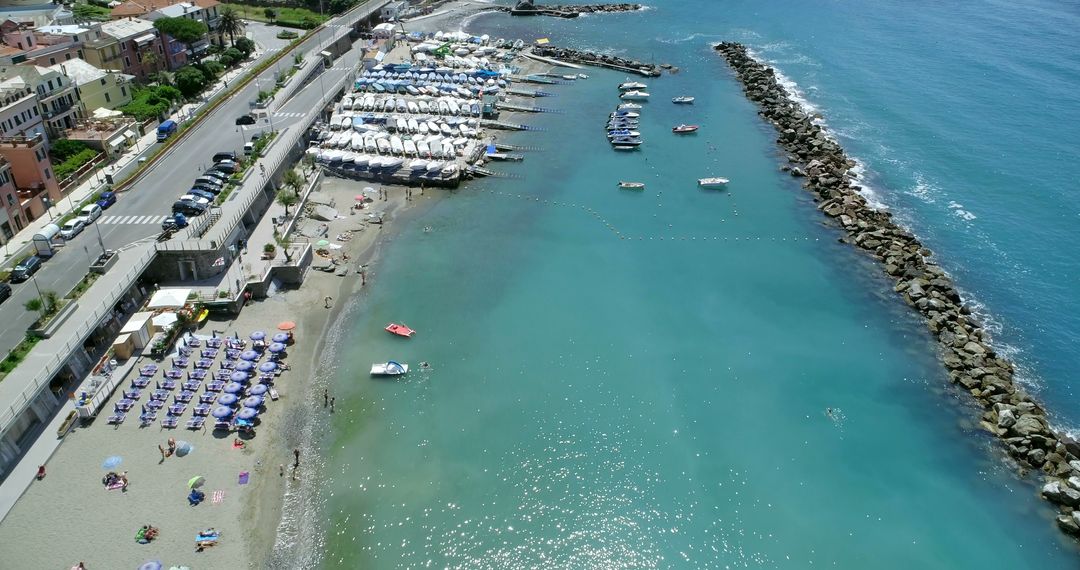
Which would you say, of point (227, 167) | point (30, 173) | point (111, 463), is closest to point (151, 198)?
point (227, 167)

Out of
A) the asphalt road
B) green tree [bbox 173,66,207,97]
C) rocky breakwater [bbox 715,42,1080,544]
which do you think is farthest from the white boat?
green tree [bbox 173,66,207,97]

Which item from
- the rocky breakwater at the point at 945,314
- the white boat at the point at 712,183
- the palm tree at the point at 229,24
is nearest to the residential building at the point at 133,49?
the palm tree at the point at 229,24

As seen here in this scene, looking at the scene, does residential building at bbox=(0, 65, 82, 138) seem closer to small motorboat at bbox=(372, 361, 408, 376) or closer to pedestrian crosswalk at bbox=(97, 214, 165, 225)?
pedestrian crosswalk at bbox=(97, 214, 165, 225)

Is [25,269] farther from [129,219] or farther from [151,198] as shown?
[151,198]

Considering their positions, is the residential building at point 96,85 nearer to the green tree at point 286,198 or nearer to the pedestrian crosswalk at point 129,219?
the pedestrian crosswalk at point 129,219

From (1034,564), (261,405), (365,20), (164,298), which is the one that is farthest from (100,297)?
(365,20)

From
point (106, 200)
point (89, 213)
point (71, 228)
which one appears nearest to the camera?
point (71, 228)
